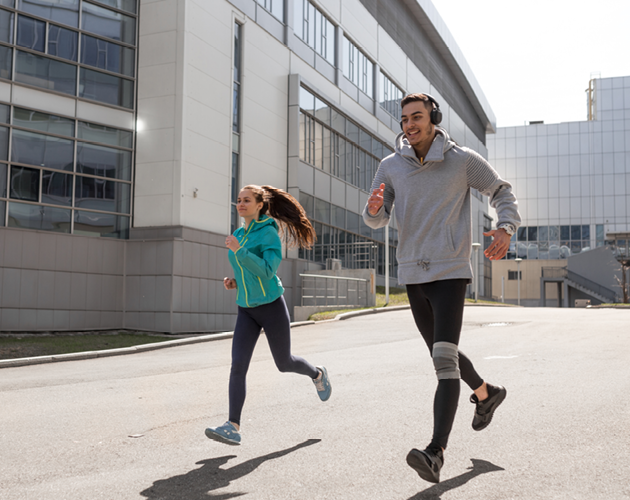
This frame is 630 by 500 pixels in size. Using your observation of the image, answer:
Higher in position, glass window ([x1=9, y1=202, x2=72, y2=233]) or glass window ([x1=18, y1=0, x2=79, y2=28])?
glass window ([x1=18, y1=0, x2=79, y2=28])

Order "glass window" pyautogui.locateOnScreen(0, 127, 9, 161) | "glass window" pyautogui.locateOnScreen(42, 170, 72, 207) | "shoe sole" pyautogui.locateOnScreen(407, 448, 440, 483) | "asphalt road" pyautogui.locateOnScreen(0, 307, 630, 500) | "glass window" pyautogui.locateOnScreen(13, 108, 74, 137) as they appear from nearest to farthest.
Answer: "shoe sole" pyautogui.locateOnScreen(407, 448, 440, 483)
"asphalt road" pyautogui.locateOnScreen(0, 307, 630, 500)
"glass window" pyautogui.locateOnScreen(0, 127, 9, 161)
"glass window" pyautogui.locateOnScreen(13, 108, 74, 137)
"glass window" pyautogui.locateOnScreen(42, 170, 72, 207)

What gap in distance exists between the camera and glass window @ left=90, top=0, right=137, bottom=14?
68.7ft

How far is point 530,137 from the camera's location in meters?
78.2

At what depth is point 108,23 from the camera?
20.9 meters

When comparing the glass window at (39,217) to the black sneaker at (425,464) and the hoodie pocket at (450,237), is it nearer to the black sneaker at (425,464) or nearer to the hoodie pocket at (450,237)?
the hoodie pocket at (450,237)

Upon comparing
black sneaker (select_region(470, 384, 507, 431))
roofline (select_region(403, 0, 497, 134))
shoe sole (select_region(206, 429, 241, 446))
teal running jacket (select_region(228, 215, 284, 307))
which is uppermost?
roofline (select_region(403, 0, 497, 134))

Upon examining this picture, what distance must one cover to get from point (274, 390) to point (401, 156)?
378 centimetres

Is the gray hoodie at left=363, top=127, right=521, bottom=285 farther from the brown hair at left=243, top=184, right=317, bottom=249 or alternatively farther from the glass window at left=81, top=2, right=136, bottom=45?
the glass window at left=81, top=2, right=136, bottom=45

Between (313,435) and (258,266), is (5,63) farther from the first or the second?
(313,435)

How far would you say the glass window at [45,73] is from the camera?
61.5ft

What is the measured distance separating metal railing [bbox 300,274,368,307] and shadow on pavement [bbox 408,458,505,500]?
21.6 meters

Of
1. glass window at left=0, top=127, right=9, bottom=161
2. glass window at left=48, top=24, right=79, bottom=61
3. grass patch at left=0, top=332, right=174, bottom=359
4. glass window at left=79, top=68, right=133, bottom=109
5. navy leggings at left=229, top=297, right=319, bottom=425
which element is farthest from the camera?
glass window at left=79, top=68, right=133, bottom=109

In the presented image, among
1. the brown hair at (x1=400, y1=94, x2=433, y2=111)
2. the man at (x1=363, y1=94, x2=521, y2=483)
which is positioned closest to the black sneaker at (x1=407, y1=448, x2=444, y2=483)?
the man at (x1=363, y1=94, x2=521, y2=483)

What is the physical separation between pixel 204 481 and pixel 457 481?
140 centimetres
